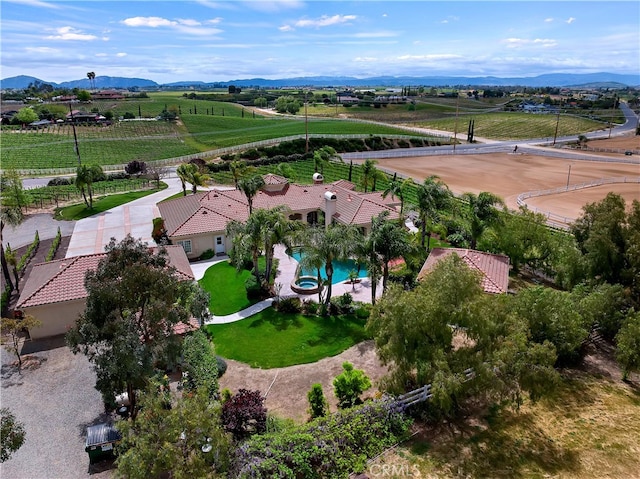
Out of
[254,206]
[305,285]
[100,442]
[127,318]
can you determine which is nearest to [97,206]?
[254,206]

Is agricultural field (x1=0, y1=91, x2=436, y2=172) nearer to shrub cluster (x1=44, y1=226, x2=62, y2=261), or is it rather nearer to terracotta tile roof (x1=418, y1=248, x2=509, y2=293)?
shrub cluster (x1=44, y1=226, x2=62, y2=261)

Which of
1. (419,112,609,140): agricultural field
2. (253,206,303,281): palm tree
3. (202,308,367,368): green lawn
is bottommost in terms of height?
(202,308,367,368): green lawn

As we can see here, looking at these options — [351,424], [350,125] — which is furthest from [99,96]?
[351,424]

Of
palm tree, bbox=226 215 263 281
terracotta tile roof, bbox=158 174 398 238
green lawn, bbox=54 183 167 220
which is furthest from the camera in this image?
green lawn, bbox=54 183 167 220

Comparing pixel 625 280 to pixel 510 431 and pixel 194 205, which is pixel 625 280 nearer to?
pixel 510 431

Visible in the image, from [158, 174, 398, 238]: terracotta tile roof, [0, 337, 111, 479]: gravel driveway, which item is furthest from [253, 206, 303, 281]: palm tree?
[0, 337, 111, 479]: gravel driveway

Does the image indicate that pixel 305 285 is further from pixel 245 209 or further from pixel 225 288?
pixel 245 209
